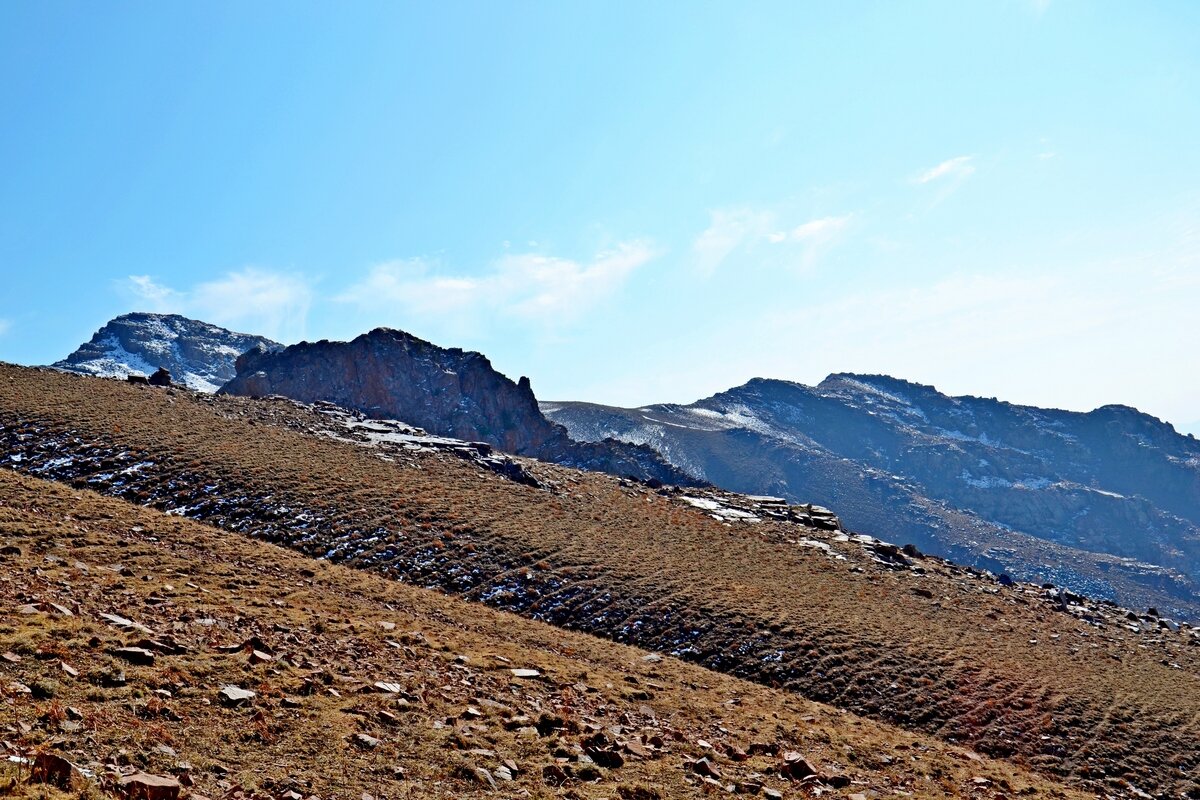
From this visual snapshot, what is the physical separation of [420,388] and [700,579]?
9502 centimetres

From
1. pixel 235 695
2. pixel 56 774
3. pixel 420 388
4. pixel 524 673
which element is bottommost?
pixel 524 673

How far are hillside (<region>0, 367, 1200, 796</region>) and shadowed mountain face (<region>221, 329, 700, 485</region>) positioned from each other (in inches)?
2665

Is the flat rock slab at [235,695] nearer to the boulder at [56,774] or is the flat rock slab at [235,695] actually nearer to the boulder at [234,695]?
the boulder at [234,695]

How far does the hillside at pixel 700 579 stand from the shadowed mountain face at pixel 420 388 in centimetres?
6769

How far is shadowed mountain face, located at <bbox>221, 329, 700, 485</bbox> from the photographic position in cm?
11512

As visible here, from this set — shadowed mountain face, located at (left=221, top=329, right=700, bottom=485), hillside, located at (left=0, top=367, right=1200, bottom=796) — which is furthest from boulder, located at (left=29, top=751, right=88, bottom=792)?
shadowed mountain face, located at (left=221, top=329, right=700, bottom=485)

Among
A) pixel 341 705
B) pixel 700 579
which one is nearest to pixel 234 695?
pixel 341 705

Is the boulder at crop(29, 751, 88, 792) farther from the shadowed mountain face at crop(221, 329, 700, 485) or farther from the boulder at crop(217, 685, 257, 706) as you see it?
the shadowed mountain face at crop(221, 329, 700, 485)

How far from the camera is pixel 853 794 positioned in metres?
12.9

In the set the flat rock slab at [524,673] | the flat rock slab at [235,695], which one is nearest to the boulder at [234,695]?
the flat rock slab at [235,695]

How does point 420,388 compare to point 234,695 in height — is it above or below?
above

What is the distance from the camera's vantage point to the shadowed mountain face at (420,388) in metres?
115

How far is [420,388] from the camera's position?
→ 4688 inches

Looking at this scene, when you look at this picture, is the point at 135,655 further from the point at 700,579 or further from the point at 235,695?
the point at 700,579
